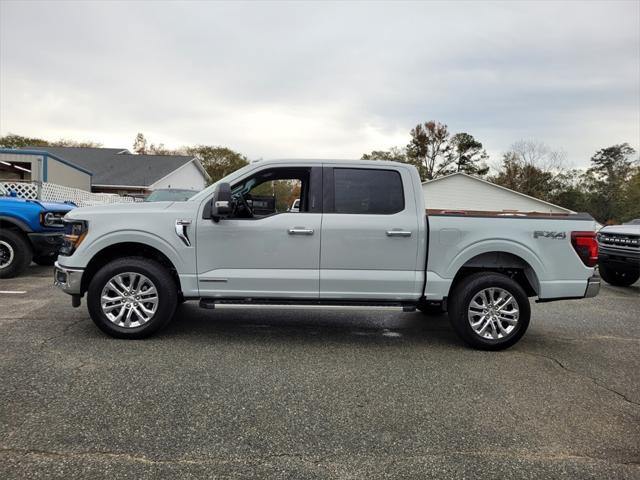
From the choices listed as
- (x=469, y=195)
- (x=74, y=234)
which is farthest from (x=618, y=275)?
(x=469, y=195)

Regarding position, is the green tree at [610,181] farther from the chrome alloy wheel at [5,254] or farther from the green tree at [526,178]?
the chrome alloy wheel at [5,254]

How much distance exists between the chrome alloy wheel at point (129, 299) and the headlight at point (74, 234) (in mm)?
563

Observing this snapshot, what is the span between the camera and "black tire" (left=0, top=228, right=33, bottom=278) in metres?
8.00

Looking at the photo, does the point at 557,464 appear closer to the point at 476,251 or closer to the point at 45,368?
the point at 476,251

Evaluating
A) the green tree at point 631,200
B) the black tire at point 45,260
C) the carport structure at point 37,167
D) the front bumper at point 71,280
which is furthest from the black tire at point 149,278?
the green tree at point 631,200

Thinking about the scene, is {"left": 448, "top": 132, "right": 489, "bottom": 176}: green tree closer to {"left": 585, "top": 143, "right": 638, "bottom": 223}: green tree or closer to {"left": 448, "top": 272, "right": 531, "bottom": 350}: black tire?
{"left": 585, "top": 143, "right": 638, "bottom": 223}: green tree

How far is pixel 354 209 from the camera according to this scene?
4844 millimetres

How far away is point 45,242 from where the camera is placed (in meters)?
8.17

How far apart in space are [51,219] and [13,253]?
866 mm

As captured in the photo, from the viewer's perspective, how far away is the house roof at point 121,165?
31.6m

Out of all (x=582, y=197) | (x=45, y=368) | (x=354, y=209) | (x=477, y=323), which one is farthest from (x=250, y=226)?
(x=582, y=197)

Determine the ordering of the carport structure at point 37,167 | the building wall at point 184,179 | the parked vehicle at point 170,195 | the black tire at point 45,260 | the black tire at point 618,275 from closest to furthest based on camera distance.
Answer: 1. the black tire at point 45,260
2. the black tire at point 618,275
3. the parked vehicle at point 170,195
4. the carport structure at point 37,167
5. the building wall at point 184,179

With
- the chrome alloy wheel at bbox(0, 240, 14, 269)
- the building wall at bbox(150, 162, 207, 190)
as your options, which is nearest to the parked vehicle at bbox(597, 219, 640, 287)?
the chrome alloy wheel at bbox(0, 240, 14, 269)

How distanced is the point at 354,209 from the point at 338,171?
18.8 inches
